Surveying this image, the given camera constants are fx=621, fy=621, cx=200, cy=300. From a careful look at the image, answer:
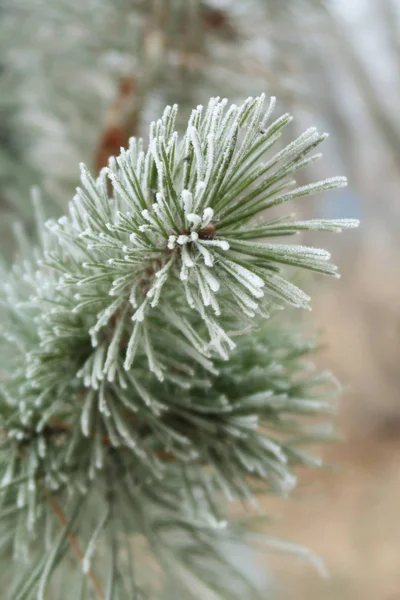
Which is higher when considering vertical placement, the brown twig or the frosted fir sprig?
the frosted fir sprig

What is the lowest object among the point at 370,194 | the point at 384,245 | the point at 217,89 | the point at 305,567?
the point at 305,567

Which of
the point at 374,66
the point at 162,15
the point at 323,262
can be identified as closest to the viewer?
the point at 323,262

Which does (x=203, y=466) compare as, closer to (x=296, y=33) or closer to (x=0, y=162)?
(x=0, y=162)

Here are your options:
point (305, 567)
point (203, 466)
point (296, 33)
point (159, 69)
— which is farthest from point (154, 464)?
point (305, 567)

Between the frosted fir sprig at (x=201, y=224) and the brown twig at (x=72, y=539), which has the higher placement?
the frosted fir sprig at (x=201, y=224)
